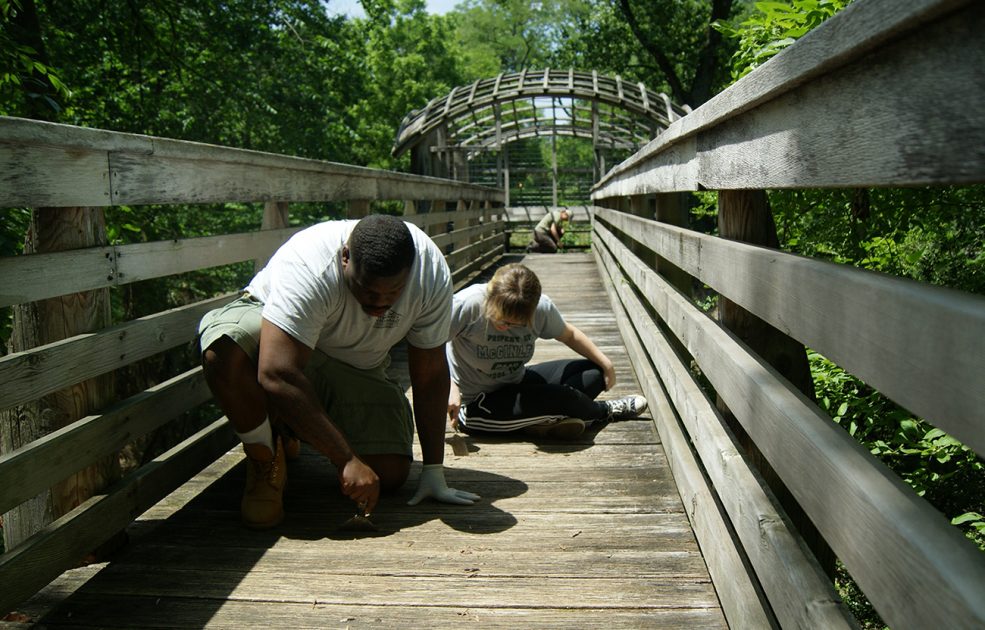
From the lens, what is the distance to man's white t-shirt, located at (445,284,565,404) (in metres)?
4.28

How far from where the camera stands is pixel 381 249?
113 inches

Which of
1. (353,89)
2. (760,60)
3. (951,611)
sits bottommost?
(951,611)

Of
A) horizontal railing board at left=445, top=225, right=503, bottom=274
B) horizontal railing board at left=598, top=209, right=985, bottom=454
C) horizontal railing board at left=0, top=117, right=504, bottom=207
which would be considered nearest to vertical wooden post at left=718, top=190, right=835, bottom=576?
horizontal railing board at left=598, top=209, right=985, bottom=454

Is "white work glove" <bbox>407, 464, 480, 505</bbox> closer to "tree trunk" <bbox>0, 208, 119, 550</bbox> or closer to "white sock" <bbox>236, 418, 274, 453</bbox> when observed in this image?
"white sock" <bbox>236, 418, 274, 453</bbox>

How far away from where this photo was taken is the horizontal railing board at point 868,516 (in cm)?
94

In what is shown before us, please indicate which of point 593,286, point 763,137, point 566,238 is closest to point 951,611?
point 763,137

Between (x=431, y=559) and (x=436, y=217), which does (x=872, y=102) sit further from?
(x=436, y=217)

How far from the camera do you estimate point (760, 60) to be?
177 inches

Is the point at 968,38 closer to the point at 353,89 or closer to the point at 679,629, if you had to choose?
the point at 679,629

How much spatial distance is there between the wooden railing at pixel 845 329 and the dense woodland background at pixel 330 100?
1.30m

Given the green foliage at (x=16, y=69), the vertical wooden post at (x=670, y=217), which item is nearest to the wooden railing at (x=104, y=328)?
the vertical wooden post at (x=670, y=217)

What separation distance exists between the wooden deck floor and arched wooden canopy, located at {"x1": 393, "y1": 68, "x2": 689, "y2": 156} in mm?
15134

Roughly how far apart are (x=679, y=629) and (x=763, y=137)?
1.28 m

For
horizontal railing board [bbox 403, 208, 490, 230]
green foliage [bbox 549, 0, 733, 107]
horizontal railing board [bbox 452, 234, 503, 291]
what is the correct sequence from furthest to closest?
green foliage [bbox 549, 0, 733, 107] → horizontal railing board [bbox 452, 234, 503, 291] → horizontal railing board [bbox 403, 208, 490, 230]
